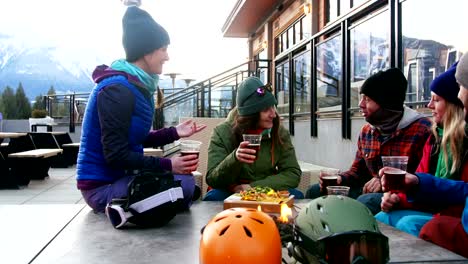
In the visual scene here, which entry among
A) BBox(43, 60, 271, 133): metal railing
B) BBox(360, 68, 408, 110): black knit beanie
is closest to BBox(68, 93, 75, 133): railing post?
BBox(43, 60, 271, 133): metal railing

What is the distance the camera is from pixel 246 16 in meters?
17.0

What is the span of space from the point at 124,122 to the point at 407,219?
1599 mm

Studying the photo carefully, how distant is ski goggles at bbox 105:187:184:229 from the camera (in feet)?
7.27

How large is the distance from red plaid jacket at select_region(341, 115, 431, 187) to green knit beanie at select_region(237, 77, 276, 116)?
2.67ft

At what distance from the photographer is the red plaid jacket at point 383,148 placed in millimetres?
3508

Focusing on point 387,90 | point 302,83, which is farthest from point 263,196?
point 302,83

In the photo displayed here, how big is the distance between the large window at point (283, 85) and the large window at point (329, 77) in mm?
1780

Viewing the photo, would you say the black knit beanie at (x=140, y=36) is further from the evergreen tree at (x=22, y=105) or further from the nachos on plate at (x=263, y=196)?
the evergreen tree at (x=22, y=105)

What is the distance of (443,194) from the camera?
8.43 feet

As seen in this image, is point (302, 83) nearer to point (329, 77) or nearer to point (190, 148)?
point (329, 77)

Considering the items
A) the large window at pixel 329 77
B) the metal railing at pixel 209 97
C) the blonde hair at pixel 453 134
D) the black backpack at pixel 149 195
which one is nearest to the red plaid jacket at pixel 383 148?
the blonde hair at pixel 453 134

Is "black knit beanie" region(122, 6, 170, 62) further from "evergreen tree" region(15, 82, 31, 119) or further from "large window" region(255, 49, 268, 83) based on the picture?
"evergreen tree" region(15, 82, 31, 119)

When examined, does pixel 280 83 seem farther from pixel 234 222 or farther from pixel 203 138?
pixel 234 222

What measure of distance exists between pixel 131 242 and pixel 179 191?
400 mm
